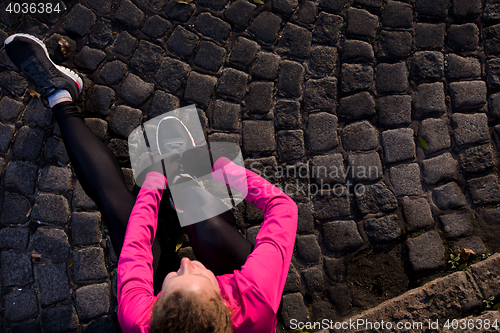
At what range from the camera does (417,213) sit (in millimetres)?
2938

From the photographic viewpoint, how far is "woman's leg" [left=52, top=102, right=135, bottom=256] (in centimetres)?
236

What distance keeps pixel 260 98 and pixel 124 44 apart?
1523mm

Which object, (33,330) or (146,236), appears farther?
(33,330)

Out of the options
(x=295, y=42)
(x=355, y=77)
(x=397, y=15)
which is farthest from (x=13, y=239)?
(x=397, y=15)

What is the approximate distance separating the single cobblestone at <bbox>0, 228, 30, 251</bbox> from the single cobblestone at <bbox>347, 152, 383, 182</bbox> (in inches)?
129

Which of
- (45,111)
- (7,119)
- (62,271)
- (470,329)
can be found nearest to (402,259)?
(470,329)

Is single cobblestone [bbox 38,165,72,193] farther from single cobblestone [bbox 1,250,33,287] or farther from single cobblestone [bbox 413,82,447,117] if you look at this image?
single cobblestone [bbox 413,82,447,117]

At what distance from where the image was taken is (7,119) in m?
2.86

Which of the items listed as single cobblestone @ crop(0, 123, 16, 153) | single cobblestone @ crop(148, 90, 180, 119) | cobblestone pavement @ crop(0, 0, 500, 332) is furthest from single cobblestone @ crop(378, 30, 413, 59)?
single cobblestone @ crop(0, 123, 16, 153)

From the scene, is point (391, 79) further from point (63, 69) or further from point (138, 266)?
point (63, 69)

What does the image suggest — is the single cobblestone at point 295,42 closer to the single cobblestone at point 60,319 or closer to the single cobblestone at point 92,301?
the single cobblestone at point 92,301

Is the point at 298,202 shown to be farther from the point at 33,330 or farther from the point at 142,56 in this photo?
the point at 33,330

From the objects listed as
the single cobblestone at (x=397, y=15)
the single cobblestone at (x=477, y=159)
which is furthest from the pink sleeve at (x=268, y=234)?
the single cobblestone at (x=397, y=15)

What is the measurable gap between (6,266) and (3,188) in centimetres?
75
